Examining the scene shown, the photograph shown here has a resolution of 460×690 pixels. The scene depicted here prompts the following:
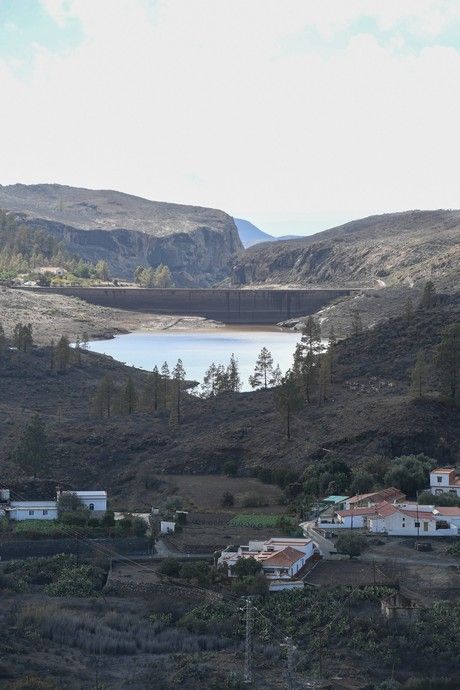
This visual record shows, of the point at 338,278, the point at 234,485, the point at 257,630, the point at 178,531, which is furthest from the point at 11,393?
the point at 338,278

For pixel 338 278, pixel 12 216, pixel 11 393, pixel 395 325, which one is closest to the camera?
pixel 395 325

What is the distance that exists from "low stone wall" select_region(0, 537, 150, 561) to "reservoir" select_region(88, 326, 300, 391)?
28.0 m

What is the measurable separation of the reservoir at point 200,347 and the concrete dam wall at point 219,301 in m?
2.09

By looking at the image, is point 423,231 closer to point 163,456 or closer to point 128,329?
point 128,329

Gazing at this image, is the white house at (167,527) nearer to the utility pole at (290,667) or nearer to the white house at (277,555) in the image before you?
the white house at (277,555)

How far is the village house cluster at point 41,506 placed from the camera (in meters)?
28.0

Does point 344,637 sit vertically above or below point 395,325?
below

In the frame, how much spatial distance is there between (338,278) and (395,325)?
70960 millimetres

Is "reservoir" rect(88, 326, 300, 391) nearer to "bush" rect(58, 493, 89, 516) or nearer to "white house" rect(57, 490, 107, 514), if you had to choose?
"white house" rect(57, 490, 107, 514)

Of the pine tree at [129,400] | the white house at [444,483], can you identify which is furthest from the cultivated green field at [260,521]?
the pine tree at [129,400]

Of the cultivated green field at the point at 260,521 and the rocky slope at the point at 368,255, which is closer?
the cultivated green field at the point at 260,521

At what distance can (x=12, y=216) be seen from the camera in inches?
5531

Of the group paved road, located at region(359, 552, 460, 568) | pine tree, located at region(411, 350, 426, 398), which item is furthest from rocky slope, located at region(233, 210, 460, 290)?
paved road, located at region(359, 552, 460, 568)

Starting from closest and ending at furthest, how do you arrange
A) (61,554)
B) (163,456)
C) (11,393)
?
1. (61,554)
2. (163,456)
3. (11,393)
